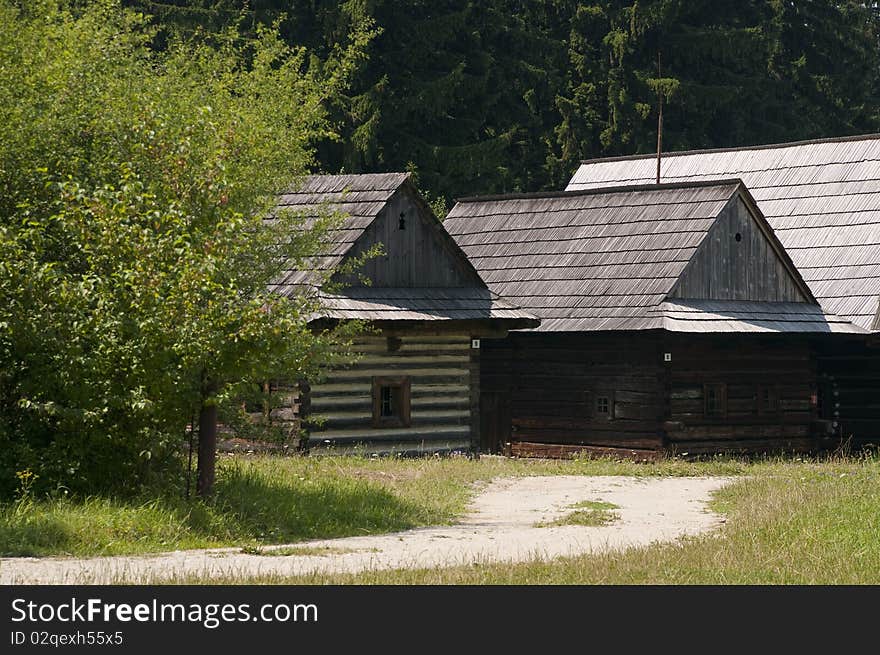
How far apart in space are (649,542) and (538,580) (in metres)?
3.28

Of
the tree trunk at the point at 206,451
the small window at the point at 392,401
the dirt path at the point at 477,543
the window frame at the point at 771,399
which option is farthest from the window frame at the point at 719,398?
the tree trunk at the point at 206,451

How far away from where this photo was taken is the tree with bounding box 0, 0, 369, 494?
14930mm

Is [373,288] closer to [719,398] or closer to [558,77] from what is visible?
[719,398]

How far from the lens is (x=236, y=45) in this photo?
133 feet

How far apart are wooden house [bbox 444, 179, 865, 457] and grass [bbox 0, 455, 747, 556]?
497 cm

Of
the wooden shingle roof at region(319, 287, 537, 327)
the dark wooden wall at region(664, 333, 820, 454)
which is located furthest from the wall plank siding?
the dark wooden wall at region(664, 333, 820, 454)

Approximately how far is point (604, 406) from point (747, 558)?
13.2 meters

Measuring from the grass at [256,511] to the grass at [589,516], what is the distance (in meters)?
1.17

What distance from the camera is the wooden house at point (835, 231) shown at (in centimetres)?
2822

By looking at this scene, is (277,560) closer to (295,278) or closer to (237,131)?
(237,131)

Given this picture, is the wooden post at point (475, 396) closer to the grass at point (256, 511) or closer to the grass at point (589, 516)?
the grass at point (256, 511)

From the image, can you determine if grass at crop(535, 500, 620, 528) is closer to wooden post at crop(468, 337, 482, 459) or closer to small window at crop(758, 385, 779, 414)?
wooden post at crop(468, 337, 482, 459)

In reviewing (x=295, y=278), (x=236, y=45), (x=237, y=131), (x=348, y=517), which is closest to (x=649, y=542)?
(x=348, y=517)

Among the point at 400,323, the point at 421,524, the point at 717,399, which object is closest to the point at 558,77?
the point at 717,399
